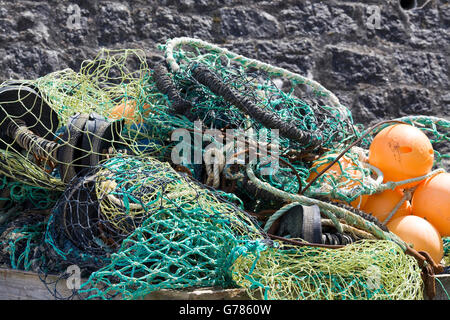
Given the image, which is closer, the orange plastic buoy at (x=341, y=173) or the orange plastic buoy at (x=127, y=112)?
the orange plastic buoy at (x=341, y=173)

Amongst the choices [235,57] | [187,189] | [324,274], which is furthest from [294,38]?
[324,274]

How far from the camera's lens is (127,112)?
288cm

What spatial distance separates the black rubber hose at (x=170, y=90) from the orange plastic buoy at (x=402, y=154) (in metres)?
0.92

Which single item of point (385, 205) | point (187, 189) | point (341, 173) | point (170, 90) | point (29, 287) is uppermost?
point (170, 90)

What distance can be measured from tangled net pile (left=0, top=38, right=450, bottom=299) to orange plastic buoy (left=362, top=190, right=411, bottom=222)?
0.11 metres

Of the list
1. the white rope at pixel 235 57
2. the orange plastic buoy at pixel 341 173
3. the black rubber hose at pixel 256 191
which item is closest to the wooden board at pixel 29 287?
the orange plastic buoy at pixel 341 173

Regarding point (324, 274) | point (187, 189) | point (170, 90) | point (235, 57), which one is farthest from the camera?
point (235, 57)

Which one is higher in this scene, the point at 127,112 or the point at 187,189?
the point at 187,189

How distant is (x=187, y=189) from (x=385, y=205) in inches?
39.5

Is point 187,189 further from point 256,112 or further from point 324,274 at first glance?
point 324,274

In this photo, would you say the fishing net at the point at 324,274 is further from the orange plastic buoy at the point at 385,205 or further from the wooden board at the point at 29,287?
the orange plastic buoy at the point at 385,205

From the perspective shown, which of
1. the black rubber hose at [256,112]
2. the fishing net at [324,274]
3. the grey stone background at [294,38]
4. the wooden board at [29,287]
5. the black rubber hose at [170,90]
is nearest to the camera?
the fishing net at [324,274]

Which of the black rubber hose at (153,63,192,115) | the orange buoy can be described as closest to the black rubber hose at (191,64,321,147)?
the black rubber hose at (153,63,192,115)

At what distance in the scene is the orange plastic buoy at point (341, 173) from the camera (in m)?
2.58
